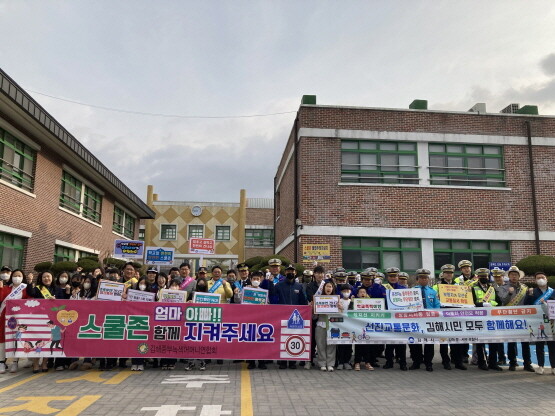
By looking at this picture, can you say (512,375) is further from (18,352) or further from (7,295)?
(7,295)

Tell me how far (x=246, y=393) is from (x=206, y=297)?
265 cm

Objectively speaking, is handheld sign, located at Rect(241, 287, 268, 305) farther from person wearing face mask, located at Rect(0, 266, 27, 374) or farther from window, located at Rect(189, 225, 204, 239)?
window, located at Rect(189, 225, 204, 239)

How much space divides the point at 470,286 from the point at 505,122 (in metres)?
12.0

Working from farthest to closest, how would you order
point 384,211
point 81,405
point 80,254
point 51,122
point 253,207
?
point 253,207 < point 80,254 < point 384,211 < point 51,122 < point 81,405

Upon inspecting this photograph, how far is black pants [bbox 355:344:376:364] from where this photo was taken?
28.5 ft

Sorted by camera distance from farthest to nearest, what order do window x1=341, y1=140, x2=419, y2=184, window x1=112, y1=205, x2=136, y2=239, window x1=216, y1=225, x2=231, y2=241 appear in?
window x1=216, y1=225, x2=231, y2=241 < window x1=112, y1=205, x2=136, y2=239 < window x1=341, y1=140, x2=419, y2=184

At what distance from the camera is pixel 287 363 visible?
8.63 meters

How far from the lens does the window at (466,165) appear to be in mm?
18031

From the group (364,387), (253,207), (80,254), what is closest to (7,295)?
(364,387)

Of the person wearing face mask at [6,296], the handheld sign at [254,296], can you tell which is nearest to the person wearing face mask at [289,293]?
the handheld sign at [254,296]

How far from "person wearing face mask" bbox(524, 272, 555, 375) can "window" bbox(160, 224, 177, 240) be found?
3482 centimetres

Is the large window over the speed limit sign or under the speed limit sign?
over

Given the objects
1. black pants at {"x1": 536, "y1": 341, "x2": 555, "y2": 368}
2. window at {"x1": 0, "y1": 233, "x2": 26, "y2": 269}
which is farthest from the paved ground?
window at {"x1": 0, "y1": 233, "x2": 26, "y2": 269}

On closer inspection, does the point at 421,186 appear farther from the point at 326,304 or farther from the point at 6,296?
the point at 6,296
